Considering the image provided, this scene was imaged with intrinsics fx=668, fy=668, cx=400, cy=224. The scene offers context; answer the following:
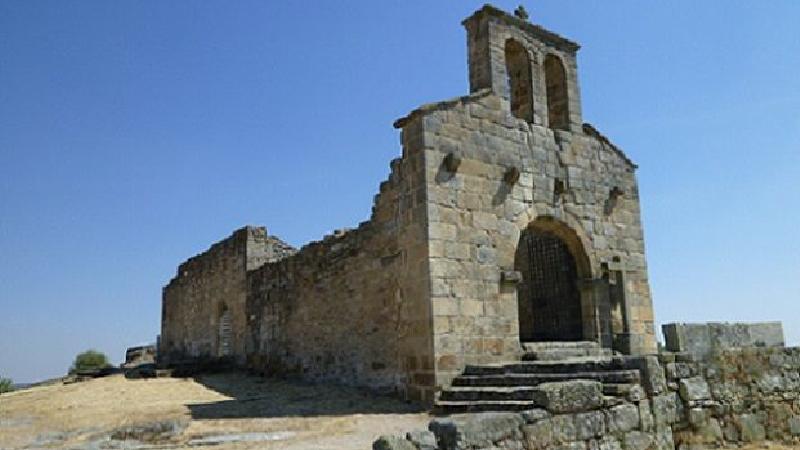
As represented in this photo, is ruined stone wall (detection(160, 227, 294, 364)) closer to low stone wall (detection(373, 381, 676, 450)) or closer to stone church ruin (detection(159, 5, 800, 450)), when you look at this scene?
stone church ruin (detection(159, 5, 800, 450))

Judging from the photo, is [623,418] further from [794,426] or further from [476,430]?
[794,426]

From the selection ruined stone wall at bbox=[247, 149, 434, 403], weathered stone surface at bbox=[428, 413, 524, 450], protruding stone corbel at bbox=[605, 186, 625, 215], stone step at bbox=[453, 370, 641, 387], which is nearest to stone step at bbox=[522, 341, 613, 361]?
stone step at bbox=[453, 370, 641, 387]

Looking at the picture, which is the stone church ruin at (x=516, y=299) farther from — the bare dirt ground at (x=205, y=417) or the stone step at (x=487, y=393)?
the bare dirt ground at (x=205, y=417)

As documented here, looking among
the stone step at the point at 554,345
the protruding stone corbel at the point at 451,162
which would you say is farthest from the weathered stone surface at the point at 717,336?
the protruding stone corbel at the point at 451,162

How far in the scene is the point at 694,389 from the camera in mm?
8227

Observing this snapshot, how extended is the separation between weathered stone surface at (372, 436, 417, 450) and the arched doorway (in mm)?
6290

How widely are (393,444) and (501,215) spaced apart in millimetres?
5535

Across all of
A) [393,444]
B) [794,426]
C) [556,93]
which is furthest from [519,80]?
[393,444]

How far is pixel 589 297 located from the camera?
11156mm

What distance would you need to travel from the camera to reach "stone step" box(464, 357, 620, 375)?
316 inches

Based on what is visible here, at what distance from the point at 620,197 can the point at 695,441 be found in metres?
5.16

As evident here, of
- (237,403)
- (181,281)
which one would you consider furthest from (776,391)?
(181,281)

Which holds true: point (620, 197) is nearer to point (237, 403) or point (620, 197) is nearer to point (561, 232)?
point (561, 232)

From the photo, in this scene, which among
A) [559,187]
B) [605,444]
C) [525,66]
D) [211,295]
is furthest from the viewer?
[211,295]
